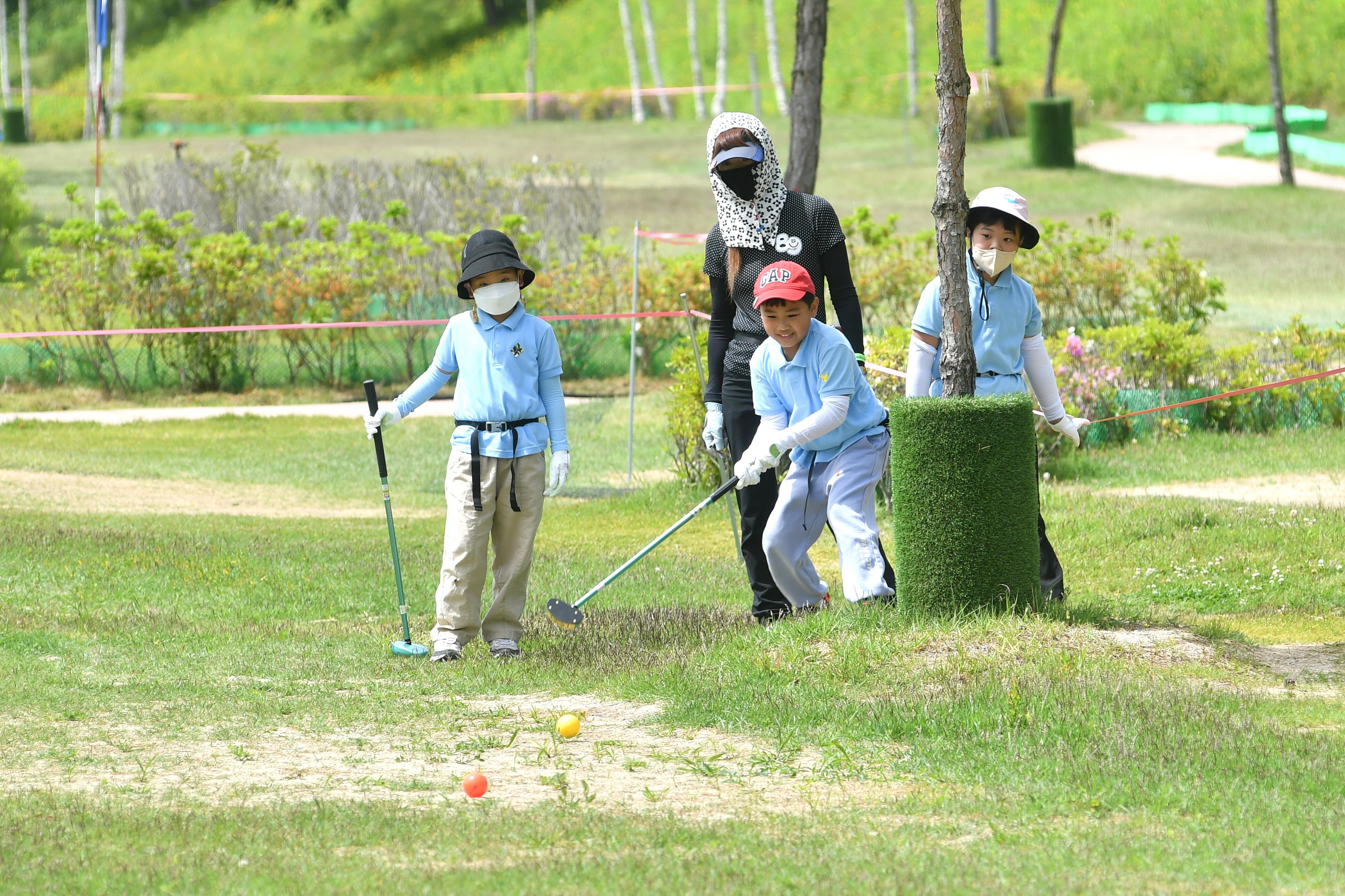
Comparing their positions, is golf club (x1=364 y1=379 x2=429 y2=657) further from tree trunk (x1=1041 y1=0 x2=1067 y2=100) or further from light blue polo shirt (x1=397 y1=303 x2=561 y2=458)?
tree trunk (x1=1041 y1=0 x2=1067 y2=100)

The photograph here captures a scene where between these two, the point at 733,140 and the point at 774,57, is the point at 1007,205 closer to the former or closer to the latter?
the point at 733,140

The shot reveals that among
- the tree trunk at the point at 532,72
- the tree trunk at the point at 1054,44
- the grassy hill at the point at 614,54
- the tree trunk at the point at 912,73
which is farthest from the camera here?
the tree trunk at the point at 532,72

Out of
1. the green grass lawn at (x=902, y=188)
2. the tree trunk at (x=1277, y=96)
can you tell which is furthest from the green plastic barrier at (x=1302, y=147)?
the green grass lawn at (x=902, y=188)

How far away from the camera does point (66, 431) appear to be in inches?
567

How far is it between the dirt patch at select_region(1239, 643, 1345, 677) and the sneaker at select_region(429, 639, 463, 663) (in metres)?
2.93

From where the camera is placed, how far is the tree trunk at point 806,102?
552 inches

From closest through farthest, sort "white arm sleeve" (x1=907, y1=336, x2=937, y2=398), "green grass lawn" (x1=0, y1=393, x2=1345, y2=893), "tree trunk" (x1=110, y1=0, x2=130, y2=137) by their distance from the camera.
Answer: "green grass lawn" (x1=0, y1=393, x2=1345, y2=893) < "white arm sleeve" (x1=907, y1=336, x2=937, y2=398) < "tree trunk" (x1=110, y1=0, x2=130, y2=137)

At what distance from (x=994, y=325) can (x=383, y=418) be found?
2.42m

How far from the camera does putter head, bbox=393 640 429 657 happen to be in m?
6.59

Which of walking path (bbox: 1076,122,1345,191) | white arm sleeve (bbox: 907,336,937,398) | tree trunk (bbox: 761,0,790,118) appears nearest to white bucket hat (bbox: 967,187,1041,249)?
white arm sleeve (bbox: 907,336,937,398)

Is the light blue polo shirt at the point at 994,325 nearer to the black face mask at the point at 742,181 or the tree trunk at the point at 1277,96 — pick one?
the black face mask at the point at 742,181

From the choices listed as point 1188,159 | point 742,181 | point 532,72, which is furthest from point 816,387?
point 532,72

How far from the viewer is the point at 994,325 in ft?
20.5

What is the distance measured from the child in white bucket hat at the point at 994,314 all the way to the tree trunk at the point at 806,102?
7.86m
